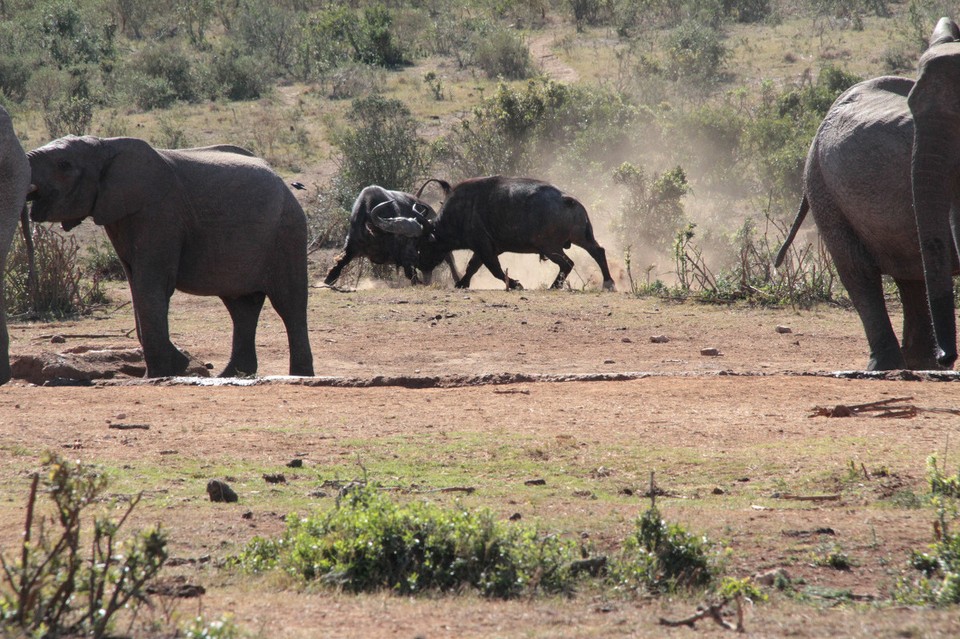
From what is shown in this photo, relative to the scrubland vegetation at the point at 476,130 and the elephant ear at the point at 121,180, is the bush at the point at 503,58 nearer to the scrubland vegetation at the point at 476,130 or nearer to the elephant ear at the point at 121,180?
the scrubland vegetation at the point at 476,130

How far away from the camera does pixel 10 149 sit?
845 cm

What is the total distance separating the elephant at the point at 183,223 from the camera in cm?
1052

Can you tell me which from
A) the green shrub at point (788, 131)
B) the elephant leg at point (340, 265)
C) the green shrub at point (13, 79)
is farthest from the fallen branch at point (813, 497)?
the green shrub at point (13, 79)

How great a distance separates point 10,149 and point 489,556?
17.7 ft

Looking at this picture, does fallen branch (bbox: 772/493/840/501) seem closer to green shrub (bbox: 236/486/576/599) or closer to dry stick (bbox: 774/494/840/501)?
dry stick (bbox: 774/494/840/501)

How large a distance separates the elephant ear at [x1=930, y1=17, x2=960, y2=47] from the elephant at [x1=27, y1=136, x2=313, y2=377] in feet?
19.2

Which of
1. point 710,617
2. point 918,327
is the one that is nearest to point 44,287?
point 918,327

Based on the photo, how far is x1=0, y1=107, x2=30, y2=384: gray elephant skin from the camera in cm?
841

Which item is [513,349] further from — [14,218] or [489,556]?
[489,556]

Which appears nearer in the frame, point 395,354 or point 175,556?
point 175,556

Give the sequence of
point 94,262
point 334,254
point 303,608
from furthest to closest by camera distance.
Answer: point 334,254 < point 94,262 < point 303,608

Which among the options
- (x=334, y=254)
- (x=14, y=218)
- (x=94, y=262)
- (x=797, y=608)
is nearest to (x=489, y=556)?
(x=797, y=608)

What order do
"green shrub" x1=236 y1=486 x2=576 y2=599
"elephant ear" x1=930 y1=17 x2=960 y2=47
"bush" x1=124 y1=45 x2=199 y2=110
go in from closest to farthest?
"green shrub" x1=236 y1=486 x2=576 y2=599 < "elephant ear" x1=930 y1=17 x2=960 y2=47 < "bush" x1=124 y1=45 x2=199 y2=110

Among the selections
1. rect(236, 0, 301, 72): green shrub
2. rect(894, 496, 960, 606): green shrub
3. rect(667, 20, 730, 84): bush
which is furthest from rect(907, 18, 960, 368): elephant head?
rect(236, 0, 301, 72): green shrub
